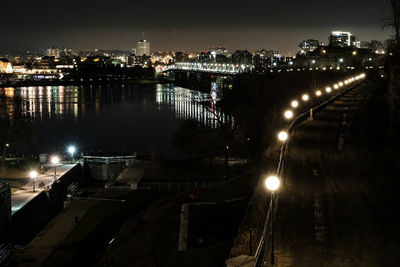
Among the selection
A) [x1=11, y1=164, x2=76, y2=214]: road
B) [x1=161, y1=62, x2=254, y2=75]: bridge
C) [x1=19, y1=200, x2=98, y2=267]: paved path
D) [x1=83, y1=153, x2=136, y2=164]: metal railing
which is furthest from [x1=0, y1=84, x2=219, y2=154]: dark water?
[x1=161, y1=62, x2=254, y2=75]: bridge

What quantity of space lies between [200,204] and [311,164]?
406 cm

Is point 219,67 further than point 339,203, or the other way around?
point 219,67

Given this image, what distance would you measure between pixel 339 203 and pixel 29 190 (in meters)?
13.4

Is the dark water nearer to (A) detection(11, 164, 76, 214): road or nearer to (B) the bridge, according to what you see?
(A) detection(11, 164, 76, 214): road

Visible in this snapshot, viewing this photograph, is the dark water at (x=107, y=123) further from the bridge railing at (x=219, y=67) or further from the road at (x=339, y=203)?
the bridge railing at (x=219, y=67)

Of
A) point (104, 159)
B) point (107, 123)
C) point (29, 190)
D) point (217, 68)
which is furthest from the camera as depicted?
point (217, 68)

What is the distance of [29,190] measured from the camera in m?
18.3

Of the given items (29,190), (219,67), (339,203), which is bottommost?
(29,190)

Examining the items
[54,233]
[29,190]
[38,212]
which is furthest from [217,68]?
[54,233]

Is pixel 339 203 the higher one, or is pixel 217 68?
pixel 217 68

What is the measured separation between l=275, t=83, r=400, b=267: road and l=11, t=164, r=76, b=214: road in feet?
32.6

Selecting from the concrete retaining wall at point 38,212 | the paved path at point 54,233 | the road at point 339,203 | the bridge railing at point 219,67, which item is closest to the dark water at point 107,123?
the concrete retaining wall at point 38,212

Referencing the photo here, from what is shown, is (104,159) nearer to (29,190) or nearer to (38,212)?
(29,190)

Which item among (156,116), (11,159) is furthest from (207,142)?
(156,116)
